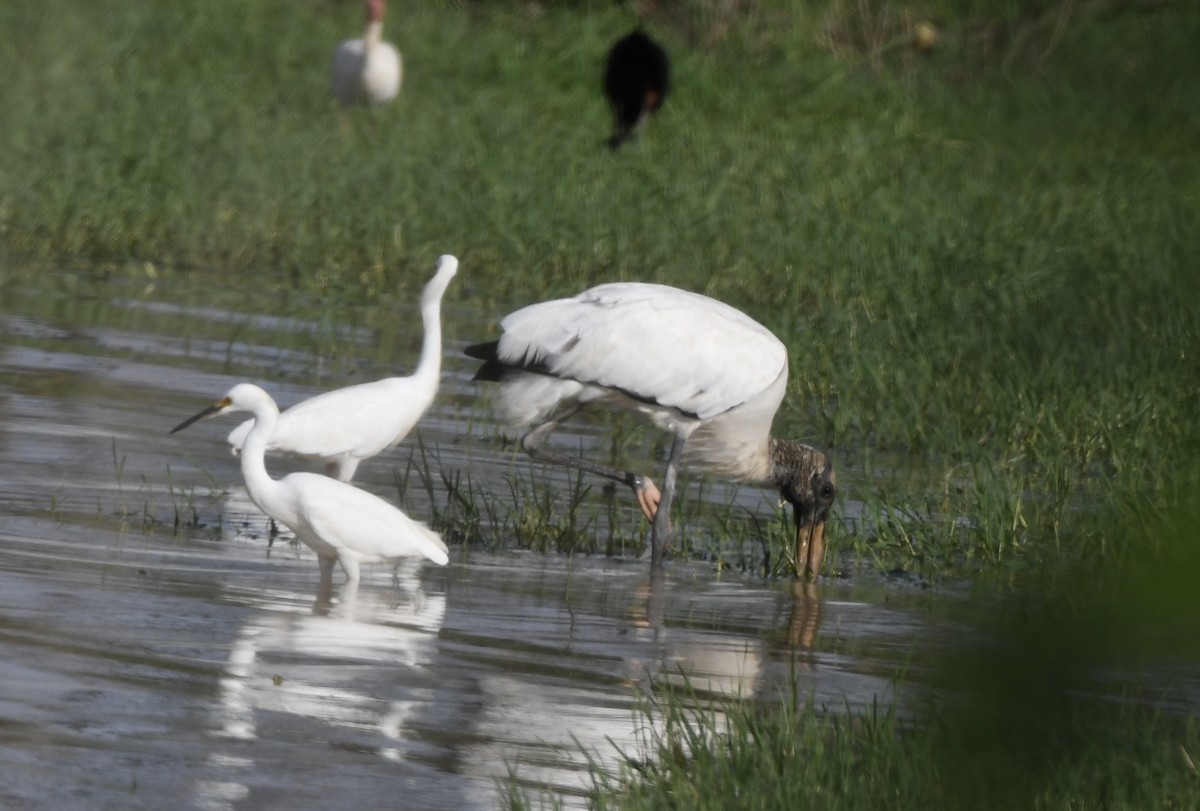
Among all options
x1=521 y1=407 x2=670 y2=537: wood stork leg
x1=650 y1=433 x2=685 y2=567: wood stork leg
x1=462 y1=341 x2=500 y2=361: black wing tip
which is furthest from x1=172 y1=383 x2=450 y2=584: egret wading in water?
x1=521 y1=407 x2=670 y2=537: wood stork leg

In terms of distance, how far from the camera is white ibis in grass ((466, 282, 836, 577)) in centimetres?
724

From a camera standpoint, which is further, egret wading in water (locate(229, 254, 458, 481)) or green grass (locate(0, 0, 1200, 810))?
egret wading in water (locate(229, 254, 458, 481))

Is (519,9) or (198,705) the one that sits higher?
(519,9)

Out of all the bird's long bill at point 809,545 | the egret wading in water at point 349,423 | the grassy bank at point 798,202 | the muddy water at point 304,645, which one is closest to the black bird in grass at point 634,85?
the grassy bank at point 798,202

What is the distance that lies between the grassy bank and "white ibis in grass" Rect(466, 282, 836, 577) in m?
0.42

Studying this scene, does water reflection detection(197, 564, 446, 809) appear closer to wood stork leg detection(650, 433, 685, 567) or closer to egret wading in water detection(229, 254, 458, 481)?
egret wading in water detection(229, 254, 458, 481)

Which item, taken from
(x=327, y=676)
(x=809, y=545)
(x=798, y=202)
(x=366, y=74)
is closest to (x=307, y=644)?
(x=327, y=676)

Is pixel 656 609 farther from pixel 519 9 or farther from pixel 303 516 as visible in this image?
pixel 519 9

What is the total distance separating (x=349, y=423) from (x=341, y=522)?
114 centimetres

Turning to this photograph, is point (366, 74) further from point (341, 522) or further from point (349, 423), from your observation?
point (341, 522)

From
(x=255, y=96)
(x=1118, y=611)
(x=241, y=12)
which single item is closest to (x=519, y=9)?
(x=241, y=12)

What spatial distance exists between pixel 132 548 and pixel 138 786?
2255 millimetres

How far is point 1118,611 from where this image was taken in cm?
120

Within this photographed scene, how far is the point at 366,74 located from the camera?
19.3m
